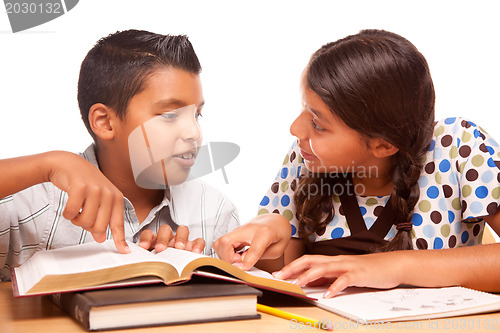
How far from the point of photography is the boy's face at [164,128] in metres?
1.06

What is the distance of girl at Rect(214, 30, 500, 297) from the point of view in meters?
1.00

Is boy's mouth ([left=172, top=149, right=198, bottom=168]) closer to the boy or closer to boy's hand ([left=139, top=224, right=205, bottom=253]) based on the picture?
the boy

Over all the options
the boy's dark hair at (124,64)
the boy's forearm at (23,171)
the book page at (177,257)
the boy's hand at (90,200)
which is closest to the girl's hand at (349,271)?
the book page at (177,257)

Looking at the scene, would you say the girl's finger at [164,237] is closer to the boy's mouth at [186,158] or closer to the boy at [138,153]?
the boy at [138,153]

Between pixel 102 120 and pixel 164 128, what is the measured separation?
0.16 metres

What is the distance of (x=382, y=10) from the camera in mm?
1704

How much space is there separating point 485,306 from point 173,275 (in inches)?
14.8

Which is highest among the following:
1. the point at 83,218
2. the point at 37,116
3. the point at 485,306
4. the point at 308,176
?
the point at 37,116

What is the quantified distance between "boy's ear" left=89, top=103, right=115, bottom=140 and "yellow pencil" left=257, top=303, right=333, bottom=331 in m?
0.58

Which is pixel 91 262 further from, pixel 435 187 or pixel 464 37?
pixel 464 37

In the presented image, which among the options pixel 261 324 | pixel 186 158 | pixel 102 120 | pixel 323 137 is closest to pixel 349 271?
pixel 261 324

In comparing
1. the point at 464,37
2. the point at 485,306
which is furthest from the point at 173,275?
the point at 464,37

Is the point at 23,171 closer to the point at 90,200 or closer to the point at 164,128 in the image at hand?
the point at 90,200

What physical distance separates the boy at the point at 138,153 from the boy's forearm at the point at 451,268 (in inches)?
12.8
